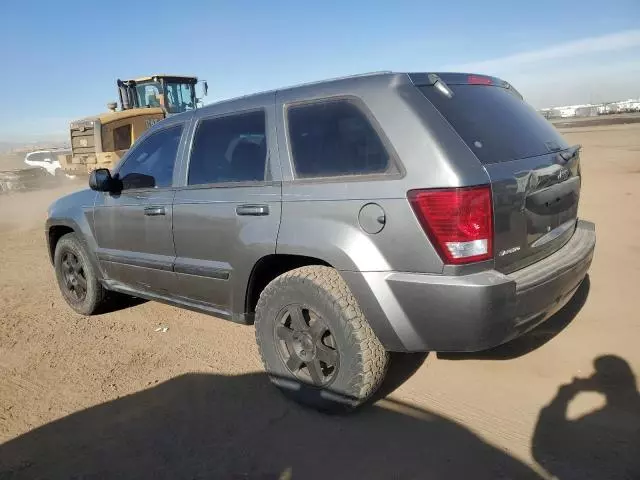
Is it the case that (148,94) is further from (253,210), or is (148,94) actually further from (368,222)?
(368,222)

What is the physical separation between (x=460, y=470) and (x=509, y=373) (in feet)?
A: 3.36

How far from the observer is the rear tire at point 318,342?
265 cm

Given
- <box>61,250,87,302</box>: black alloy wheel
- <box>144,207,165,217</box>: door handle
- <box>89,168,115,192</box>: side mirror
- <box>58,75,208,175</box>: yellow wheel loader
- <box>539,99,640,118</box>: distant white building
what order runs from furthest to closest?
<box>539,99,640,118</box>: distant white building < <box>58,75,208,175</box>: yellow wheel loader < <box>61,250,87,302</box>: black alloy wheel < <box>89,168,115,192</box>: side mirror < <box>144,207,165,217</box>: door handle

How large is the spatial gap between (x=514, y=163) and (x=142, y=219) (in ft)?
9.09

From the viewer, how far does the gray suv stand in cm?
235

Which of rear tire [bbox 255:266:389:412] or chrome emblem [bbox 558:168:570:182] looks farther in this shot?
chrome emblem [bbox 558:168:570:182]

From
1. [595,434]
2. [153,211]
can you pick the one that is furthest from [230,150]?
[595,434]

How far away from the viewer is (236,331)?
422 cm

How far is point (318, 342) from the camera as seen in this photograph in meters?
2.84

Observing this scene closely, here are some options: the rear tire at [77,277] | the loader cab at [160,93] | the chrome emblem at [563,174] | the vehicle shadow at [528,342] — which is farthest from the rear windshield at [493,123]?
the loader cab at [160,93]

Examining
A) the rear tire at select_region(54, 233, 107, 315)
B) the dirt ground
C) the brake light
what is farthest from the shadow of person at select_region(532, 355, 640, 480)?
the rear tire at select_region(54, 233, 107, 315)

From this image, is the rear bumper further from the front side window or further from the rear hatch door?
the front side window

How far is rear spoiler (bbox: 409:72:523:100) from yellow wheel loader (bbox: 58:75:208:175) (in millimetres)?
12425

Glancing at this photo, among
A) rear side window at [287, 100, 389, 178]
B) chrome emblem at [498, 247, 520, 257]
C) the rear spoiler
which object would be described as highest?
the rear spoiler
